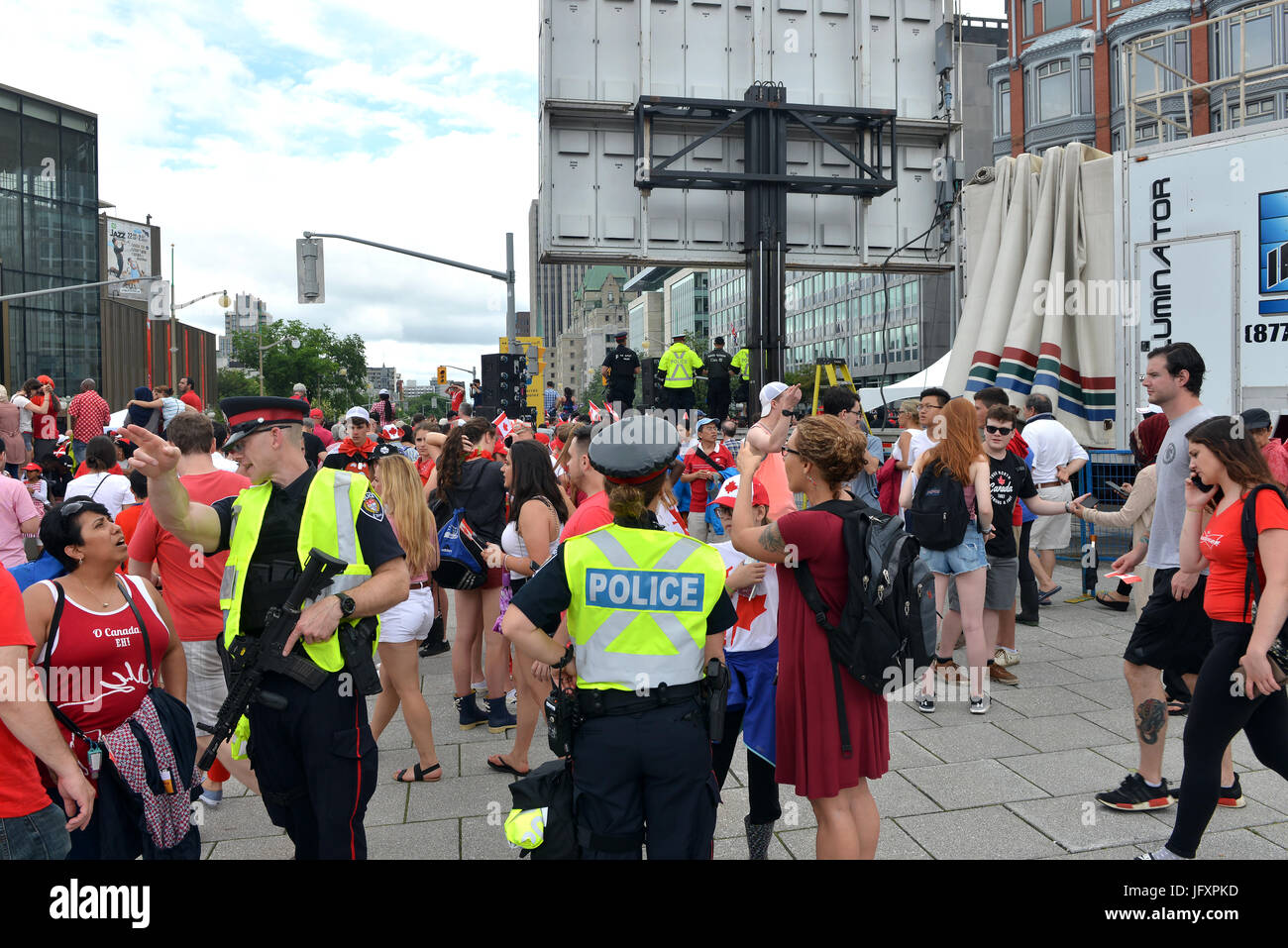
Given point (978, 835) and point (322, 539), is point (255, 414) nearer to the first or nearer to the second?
point (322, 539)

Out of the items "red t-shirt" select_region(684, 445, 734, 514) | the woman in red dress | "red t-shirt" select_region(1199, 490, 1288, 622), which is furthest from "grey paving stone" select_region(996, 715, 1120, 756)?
"red t-shirt" select_region(684, 445, 734, 514)

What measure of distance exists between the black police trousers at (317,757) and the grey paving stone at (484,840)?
109 cm

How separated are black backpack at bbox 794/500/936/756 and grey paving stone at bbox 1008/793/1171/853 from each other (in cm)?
158

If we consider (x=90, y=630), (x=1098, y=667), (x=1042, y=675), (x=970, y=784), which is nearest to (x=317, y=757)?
(x=90, y=630)

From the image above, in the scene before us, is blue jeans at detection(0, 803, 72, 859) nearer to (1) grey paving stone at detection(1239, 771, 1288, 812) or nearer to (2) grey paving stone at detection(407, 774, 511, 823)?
(2) grey paving stone at detection(407, 774, 511, 823)

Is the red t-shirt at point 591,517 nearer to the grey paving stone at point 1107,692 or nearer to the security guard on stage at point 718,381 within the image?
the grey paving stone at point 1107,692

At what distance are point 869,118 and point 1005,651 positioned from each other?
10.6 meters

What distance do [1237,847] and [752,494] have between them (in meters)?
2.60

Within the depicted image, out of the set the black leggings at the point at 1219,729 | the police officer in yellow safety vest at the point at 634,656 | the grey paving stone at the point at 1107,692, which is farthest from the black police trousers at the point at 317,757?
the grey paving stone at the point at 1107,692

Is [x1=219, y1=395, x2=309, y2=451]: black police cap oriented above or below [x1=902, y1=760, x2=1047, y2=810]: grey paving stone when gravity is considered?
above

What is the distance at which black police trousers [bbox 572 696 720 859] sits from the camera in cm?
281

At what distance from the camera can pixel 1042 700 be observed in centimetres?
624

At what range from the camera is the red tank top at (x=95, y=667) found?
3051 millimetres
